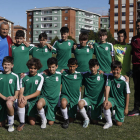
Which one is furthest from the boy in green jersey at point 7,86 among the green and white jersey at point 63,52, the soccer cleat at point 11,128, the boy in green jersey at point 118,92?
the boy in green jersey at point 118,92

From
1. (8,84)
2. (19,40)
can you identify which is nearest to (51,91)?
(8,84)

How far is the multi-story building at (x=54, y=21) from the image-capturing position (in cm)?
7694

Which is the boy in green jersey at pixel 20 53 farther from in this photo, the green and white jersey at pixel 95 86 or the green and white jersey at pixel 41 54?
the green and white jersey at pixel 95 86

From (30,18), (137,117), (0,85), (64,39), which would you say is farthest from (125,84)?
(30,18)

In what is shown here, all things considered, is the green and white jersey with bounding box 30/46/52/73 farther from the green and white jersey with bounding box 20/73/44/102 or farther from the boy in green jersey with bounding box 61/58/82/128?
the green and white jersey with bounding box 20/73/44/102

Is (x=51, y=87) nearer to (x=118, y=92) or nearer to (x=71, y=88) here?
(x=71, y=88)

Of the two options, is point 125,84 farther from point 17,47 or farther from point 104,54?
point 17,47

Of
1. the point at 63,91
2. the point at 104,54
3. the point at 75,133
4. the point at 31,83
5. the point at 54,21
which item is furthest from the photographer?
the point at 54,21

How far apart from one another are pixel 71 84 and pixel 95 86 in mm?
510

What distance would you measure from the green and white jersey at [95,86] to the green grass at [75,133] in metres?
0.54

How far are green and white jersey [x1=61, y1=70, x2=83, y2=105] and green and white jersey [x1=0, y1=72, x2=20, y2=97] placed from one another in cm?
101

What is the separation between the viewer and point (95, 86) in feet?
15.3

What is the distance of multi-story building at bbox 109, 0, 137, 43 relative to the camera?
221 feet

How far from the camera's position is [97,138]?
3.80 metres
